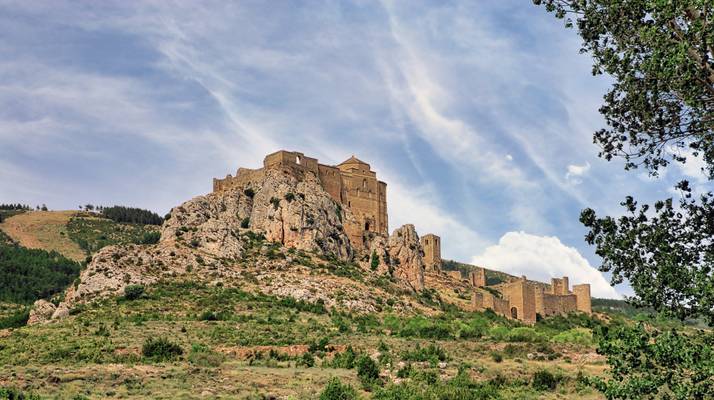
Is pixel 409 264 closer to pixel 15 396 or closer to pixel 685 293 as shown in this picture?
pixel 15 396

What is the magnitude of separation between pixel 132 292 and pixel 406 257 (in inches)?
1171

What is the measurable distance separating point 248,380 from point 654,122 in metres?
18.0

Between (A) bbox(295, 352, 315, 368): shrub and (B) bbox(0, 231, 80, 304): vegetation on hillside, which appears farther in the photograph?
(B) bbox(0, 231, 80, 304): vegetation on hillside

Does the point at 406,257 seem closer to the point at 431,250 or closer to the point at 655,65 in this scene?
the point at 431,250

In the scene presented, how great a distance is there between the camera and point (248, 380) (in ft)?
90.8

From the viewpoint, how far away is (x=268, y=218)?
6644 cm

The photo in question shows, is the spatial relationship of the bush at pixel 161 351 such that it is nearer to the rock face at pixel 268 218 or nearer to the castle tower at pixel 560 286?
the rock face at pixel 268 218

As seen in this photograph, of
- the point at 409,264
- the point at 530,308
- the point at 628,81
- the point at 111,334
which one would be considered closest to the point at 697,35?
the point at 628,81

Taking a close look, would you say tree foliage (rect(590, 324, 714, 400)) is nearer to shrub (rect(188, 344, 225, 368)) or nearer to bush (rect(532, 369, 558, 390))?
bush (rect(532, 369, 558, 390))

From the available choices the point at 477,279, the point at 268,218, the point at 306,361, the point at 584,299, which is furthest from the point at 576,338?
the point at 477,279

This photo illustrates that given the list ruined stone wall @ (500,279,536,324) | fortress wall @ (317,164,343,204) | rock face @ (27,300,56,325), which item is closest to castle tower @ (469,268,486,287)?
ruined stone wall @ (500,279,536,324)

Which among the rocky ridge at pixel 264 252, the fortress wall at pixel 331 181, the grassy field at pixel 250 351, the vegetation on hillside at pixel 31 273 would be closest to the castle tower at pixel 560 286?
the rocky ridge at pixel 264 252

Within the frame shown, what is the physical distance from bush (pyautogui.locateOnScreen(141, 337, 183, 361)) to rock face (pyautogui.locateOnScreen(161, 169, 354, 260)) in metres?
27.3

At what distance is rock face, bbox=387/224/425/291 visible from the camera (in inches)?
2817
